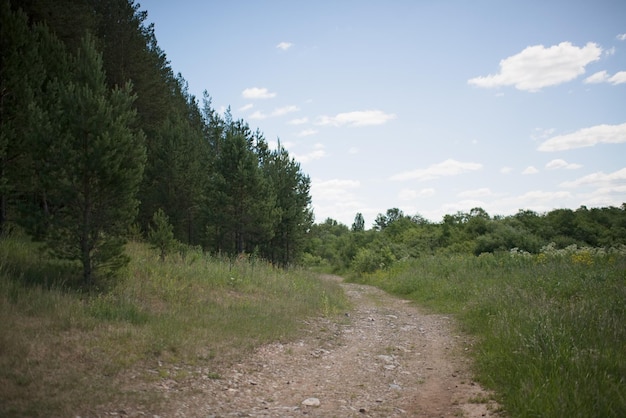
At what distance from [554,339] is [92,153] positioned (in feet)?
35.2

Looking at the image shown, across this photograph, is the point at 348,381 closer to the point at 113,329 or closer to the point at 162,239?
the point at 113,329

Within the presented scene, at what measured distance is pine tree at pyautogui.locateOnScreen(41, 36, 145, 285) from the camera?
925cm

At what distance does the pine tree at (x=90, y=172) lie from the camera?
364 inches

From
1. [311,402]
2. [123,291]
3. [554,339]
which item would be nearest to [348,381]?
[311,402]

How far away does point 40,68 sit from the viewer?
11.4m

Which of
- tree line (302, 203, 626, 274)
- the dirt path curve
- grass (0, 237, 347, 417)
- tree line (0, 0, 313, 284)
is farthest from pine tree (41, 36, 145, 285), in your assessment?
tree line (302, 203, 626, 274)

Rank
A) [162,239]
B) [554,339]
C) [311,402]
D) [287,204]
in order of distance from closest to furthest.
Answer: [311,402] → [554,339] → [162,239] → [287,204]

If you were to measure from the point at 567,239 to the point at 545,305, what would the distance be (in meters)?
27.4

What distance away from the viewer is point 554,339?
21.0ft

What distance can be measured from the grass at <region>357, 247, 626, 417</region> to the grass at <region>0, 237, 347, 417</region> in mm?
4768

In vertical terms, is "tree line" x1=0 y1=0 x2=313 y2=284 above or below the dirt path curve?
above

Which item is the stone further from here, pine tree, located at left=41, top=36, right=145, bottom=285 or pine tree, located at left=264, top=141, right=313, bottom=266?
pine tree, located at left=264, top=141, right=313, bottom=266

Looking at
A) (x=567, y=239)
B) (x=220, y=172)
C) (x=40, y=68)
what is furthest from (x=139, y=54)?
(x=567, y=239)

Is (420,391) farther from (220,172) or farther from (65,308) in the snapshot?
(220,172)
